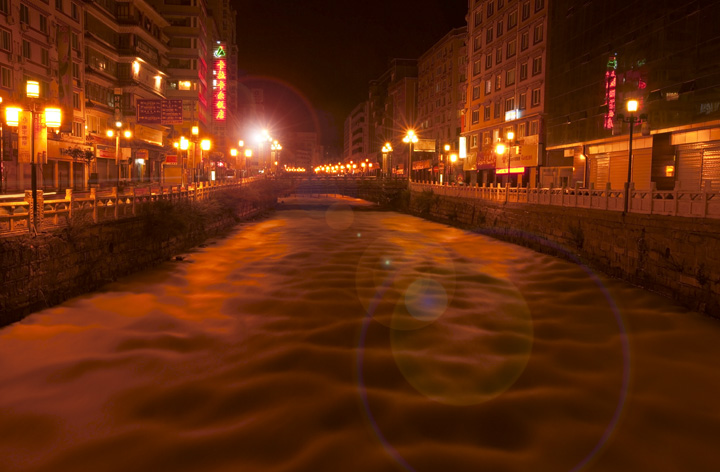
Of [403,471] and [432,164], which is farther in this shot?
[432,164]

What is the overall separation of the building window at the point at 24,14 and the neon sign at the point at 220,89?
1406 inches

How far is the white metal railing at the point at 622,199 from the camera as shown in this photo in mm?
13453

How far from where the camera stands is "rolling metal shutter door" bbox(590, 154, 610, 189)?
3291cm

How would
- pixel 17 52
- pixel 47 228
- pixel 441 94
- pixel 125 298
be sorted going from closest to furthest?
pixel 47 228 → pixel 125 298 → pixel 17 52 → pixel 441 94

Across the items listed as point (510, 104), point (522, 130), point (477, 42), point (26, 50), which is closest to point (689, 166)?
point (522, 130)

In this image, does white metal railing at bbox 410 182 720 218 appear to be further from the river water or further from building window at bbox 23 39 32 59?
building window at bbox 23 39 32 59

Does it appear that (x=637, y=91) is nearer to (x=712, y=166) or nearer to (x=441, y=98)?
(x=712, y=166)

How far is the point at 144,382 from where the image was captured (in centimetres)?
883

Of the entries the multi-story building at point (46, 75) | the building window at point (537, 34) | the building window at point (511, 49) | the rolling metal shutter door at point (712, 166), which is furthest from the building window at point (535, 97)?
the multi-story building at point (46, 75)

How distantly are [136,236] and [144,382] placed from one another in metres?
9.56

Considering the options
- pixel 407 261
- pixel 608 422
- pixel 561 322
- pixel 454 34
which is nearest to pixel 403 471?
pixel 608 422

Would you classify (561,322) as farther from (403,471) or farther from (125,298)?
(125,298)

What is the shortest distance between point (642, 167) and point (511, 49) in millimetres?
21072

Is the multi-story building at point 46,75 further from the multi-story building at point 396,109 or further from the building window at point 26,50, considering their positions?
the multi-story building at point 396,109
